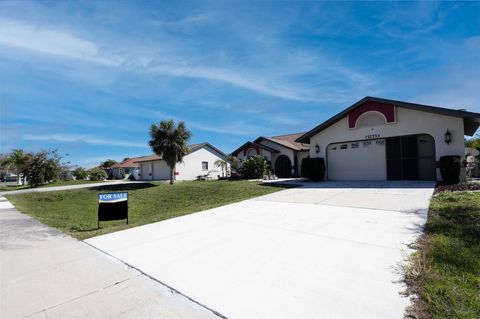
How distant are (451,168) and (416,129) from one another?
2683 mm

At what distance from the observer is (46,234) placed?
21.5 feet

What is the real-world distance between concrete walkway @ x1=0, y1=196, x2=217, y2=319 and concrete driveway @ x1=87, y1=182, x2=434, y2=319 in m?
0.24

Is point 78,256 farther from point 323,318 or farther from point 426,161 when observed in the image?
point 426,161

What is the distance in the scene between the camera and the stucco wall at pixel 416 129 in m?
12.9

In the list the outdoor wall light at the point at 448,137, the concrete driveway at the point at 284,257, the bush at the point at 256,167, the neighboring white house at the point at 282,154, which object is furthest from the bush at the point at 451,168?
the bush at the point at 256,167

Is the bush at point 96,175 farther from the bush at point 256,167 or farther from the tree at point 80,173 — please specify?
the bush at point 256,167

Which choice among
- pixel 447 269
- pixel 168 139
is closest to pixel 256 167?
pixel 168 139

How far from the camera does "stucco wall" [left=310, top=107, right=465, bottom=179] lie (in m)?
12.9

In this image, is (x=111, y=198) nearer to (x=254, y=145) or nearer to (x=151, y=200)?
(x=151, y=200)

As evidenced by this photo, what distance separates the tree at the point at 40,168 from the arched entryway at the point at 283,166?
25.0 m

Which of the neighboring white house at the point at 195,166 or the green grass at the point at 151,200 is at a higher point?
the neighboring white house at the point at 195,166

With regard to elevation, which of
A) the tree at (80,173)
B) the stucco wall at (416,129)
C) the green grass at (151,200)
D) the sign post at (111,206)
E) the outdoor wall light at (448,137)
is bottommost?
the green grass at (151,200)

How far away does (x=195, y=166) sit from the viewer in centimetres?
3009

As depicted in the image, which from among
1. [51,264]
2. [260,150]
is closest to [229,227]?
[51,264]
